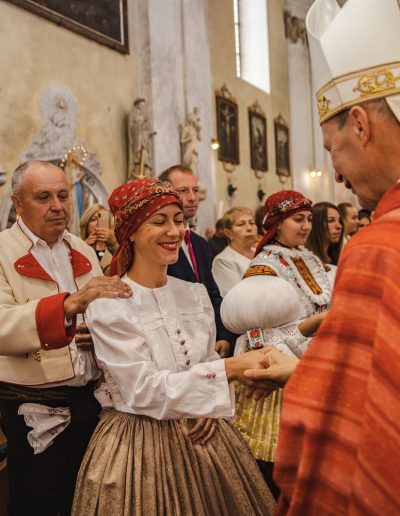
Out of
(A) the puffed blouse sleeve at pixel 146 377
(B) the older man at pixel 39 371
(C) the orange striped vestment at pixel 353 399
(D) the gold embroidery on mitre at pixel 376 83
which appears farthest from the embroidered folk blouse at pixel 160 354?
(D) the gold embroidery on mitre at pixel 376 83

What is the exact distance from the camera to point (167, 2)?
34.2 ft

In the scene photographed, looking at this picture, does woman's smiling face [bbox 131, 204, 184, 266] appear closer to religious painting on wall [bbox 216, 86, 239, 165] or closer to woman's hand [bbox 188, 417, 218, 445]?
woman's hand [bbox 188, 417, 218, 445]

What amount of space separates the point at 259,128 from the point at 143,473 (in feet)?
46.9

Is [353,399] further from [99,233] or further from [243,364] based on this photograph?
[99,233]

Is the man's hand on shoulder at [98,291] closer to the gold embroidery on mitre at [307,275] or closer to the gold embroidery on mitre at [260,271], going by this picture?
the gold embroidery on mitre at [260,271]

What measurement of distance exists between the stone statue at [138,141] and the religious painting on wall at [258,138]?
6105mm

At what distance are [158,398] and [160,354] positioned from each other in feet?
0.79

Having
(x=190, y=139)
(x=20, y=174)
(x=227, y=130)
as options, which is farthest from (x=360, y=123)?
(x=227, y=130)

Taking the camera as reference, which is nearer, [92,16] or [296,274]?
[296,274]

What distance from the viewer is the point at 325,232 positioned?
4.79 m

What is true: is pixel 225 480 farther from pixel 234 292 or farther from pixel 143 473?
pixel 234 292

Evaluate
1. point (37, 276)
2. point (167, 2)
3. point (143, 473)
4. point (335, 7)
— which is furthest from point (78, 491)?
point (167, 2)

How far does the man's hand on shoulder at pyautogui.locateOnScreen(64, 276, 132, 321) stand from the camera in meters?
2.30

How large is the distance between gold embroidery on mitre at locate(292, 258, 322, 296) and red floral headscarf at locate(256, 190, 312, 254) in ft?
0.76
